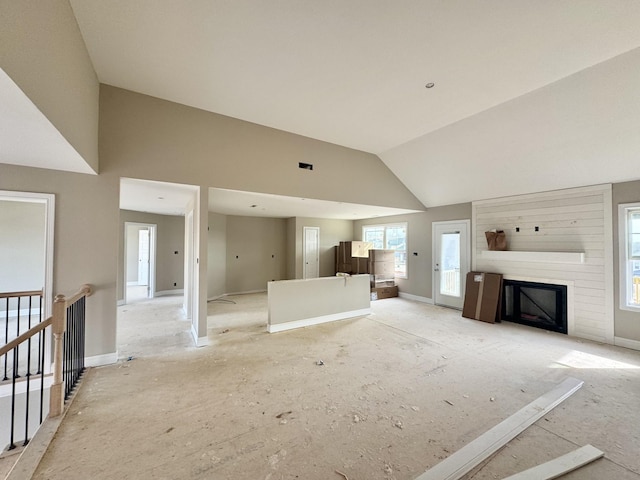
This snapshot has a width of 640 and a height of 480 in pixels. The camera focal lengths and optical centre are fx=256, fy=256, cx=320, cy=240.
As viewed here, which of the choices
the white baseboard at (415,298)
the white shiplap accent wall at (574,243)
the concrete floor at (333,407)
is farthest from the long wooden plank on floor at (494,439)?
the white baseboard at (415,298)

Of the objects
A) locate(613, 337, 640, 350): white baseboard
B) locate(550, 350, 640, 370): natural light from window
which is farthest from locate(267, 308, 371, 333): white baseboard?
locate(613, 337, 640, 350): white baseboard

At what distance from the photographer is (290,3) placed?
6.81 ft

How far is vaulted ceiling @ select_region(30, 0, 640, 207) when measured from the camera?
85.1 inches

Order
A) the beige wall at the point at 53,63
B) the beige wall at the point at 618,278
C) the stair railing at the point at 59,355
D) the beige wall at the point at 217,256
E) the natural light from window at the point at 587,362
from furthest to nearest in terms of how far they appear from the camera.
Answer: the beige wall at the point at 217,256
the beige wall at the point at 618,278
the natural light from window at the point at 587,362
the stair railing at the point at 59,355
the beige wall at the point at 53,63

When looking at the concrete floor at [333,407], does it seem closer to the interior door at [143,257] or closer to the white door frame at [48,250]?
the white door frame at [48,250]

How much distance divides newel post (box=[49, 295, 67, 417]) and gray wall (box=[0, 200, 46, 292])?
13.5ft

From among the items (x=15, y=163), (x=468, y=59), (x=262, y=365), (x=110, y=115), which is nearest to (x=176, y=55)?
(x=110, y=115)

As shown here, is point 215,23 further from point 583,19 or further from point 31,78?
point 583,19

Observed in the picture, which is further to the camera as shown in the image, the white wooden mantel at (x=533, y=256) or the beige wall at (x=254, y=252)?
the beige wall at (x=254, y=252)

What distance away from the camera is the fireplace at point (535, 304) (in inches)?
181

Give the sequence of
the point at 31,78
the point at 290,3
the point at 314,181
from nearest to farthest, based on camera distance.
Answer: the point at 31,78
the point at 290,3
the point at 314,181

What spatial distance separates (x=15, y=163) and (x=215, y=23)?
273cm

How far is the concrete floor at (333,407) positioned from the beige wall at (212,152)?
99.4 inches

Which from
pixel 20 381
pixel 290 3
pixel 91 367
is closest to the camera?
pixel 290 3
